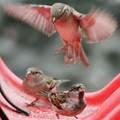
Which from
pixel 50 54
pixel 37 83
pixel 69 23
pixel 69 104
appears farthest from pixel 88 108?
pixel 50 54

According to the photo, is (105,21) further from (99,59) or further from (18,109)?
(99,59)

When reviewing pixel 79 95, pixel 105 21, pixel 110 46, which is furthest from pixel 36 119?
pixel 110 46

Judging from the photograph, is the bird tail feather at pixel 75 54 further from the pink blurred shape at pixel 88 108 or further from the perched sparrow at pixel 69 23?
the pink blurred shape at pixel 88 108

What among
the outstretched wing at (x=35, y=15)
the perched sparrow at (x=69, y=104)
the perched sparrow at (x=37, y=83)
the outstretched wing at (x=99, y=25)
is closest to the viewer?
the outstretched wing at (x=99, y=25)

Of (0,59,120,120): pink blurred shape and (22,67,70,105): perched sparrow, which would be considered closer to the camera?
(0,59,120,120): pink blurred shape

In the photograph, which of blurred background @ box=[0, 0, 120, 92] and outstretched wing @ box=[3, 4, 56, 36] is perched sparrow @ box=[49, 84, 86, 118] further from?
blurred background @ box=[0, 0, 120, 92]

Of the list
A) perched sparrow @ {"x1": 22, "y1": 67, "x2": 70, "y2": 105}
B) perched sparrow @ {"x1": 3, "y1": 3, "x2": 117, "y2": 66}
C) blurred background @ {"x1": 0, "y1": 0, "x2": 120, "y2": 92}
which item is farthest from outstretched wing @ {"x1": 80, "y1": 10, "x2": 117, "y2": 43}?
blurred background @ {"x1": 0, "y1": 0, "x2": 120, "y2": 92}

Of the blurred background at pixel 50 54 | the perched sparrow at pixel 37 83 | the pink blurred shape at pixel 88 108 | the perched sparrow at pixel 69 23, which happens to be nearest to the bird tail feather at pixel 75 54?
the perched sparrow at pixel 69 23
